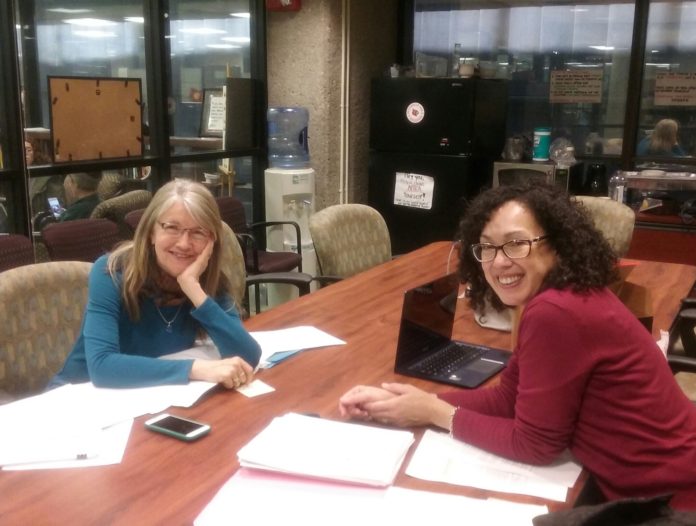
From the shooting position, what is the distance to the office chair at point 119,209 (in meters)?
3.70

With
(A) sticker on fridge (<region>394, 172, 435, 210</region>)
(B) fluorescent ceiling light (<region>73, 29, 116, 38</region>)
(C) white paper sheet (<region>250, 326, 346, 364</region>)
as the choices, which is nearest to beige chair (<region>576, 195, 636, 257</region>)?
(A) sticker on fridge (<region>394, 172, 435, 210</region>)

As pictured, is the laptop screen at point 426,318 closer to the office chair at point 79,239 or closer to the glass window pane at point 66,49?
the office chair at point 79,239

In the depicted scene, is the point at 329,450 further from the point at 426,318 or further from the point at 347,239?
the point at 347,239

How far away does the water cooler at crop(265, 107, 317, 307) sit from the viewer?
4.64 m

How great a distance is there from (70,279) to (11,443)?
771 millimetres

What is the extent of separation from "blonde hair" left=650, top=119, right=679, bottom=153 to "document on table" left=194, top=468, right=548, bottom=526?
4.11 meters

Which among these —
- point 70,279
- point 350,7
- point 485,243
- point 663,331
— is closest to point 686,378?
point 663,331

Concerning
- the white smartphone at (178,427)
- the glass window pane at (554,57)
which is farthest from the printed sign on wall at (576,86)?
the white smartphone at (178,427)

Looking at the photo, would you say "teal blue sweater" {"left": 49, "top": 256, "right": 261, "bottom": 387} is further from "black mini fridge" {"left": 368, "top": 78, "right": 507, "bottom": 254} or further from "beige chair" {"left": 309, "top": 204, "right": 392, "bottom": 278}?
"black mini fridge" {"left": 368, "top": 78, "right": 507, "bottom": 254}

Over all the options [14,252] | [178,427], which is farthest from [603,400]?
[14,252]

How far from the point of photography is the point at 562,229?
1375mm

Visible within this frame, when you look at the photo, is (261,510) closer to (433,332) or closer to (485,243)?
(485,243)

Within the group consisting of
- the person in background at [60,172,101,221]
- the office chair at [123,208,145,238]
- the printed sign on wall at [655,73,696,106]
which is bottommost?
the office chair at [123,208,145,238]

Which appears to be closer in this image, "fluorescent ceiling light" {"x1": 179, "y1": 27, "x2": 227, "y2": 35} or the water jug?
"fluorescent ceiling light" {"x1": 179, "y1": 27, "x2": 227, "y2": 35}
